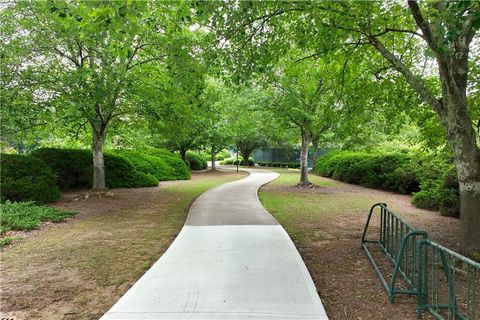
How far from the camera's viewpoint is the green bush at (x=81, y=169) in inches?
505

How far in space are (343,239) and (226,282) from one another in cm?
344

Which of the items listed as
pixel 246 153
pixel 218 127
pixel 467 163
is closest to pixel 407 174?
pixel 467 163

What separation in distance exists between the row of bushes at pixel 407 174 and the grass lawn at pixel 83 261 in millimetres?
7899

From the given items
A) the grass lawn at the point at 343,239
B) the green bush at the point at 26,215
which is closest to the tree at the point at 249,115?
the grass lawn at the point at 343,239

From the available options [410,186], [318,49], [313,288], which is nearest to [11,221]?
[313,288]

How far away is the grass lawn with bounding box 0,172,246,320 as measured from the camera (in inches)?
149

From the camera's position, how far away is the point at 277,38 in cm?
727

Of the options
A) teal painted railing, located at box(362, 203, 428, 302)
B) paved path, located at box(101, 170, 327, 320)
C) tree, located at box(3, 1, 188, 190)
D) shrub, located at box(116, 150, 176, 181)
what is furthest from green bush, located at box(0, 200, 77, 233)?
shrub, located at box(116, 150, 176, 181)

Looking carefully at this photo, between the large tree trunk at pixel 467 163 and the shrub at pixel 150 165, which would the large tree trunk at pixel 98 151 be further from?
the large tree trunk at pixel 467 163

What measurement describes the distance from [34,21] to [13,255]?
24.0ft

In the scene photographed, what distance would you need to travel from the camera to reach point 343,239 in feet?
21.9

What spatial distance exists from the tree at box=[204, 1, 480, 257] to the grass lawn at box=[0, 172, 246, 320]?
13.7ft

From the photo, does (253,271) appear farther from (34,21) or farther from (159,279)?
(34,21)

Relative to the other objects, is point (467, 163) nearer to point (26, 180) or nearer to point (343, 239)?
point (343, 239)
